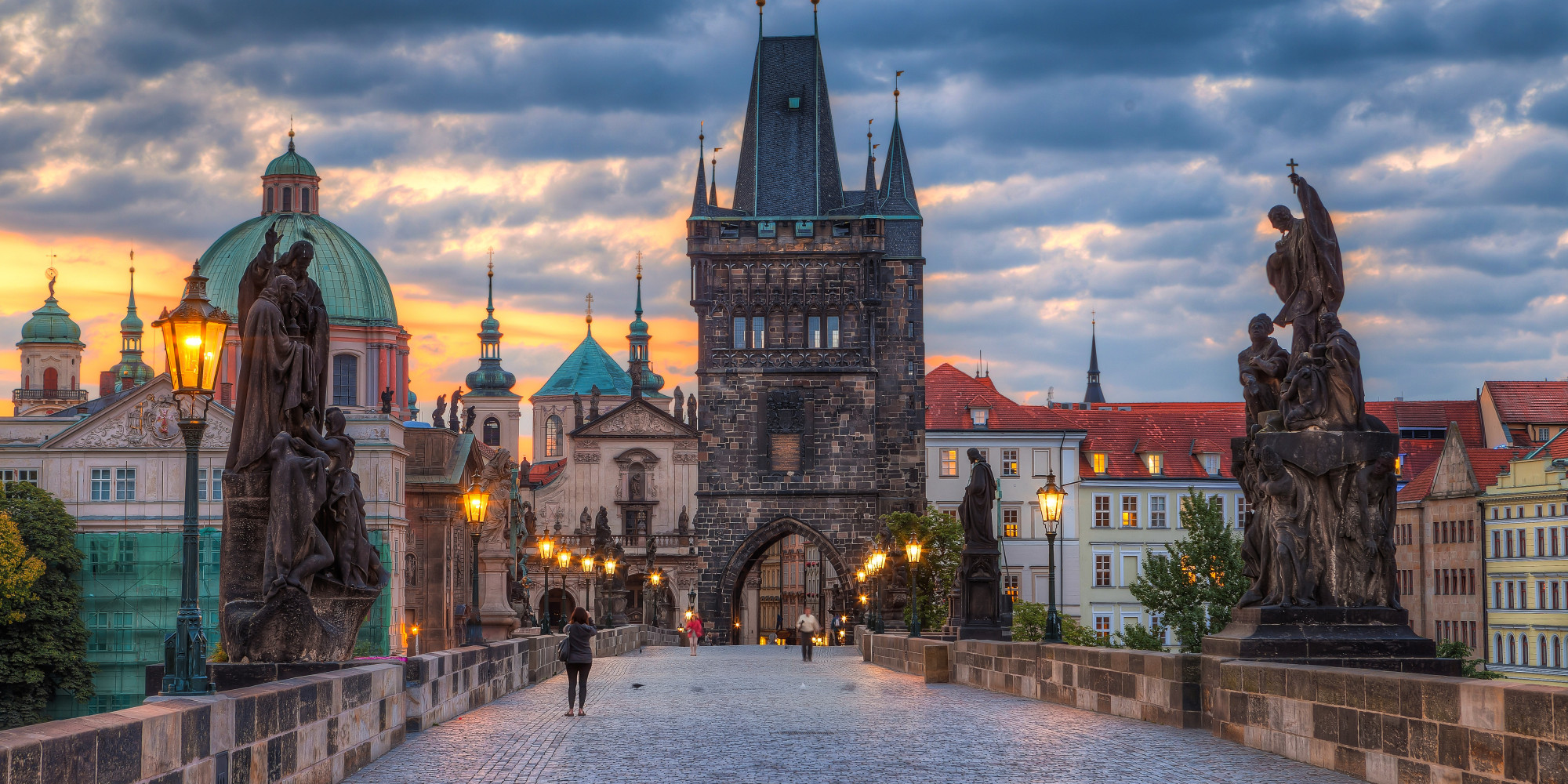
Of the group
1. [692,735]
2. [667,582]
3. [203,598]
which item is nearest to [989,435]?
[667,582]

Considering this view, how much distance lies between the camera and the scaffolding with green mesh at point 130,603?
204 ft

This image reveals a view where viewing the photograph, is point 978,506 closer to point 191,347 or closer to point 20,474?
point 191,347

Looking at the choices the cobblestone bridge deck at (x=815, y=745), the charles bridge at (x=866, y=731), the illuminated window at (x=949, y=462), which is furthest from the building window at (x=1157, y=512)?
the cobblestone bridge deck at (x=815, y=745)

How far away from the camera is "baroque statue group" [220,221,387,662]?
43.7 feet

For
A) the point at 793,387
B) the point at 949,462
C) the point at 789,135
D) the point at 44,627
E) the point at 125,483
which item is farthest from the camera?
the point at 949,462

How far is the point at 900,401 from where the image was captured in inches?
3091

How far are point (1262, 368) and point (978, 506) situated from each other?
16.4 meters

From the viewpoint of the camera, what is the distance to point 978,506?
103 ft

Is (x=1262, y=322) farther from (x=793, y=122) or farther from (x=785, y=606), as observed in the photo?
(x=785, y=606)

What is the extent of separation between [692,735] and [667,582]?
263 ft

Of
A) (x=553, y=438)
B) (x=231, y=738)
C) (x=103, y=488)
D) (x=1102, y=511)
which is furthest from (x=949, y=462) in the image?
(x=231, y=738)

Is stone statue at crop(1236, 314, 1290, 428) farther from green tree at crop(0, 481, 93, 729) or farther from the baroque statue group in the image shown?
green tree at crop(0, 481, 93, 729)

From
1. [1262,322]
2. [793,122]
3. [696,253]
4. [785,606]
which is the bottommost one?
[785,606]

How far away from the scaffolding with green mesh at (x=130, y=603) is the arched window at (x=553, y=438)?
228 feet
